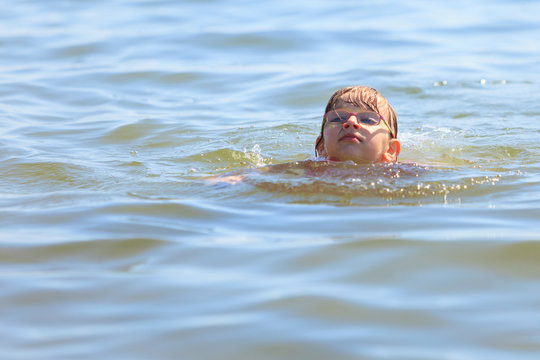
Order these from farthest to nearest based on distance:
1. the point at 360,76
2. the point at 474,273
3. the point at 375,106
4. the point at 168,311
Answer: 1. the point at 360,76
2. the point at 375,106
3. the point at 474,273
4. the point at 168,311

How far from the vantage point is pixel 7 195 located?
5.39 metres

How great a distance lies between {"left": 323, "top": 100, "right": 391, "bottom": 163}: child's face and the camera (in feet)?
18.8

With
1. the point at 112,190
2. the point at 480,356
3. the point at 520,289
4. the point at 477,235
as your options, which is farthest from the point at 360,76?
the point at 480,356

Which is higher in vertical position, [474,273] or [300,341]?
[474,273]

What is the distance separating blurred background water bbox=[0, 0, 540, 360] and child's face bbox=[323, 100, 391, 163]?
0.22 m

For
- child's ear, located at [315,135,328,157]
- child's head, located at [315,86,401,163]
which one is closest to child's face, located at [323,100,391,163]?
child's head, located at [315,86,401,163]

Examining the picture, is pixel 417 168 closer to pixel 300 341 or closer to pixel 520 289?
pixel 520 289

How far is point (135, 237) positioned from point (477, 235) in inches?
66.7

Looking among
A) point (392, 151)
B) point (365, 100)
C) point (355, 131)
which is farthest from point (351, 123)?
point (392, 151)

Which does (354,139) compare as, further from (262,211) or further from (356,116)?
(262,211)

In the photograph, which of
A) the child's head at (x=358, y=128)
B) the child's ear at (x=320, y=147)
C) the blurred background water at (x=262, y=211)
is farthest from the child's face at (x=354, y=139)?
the child's ear at (x=320, y=147)

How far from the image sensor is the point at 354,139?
18.9 ft

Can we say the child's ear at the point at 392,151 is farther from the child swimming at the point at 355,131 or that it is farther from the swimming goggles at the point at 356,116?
the swimming goggles at the point at 356,116

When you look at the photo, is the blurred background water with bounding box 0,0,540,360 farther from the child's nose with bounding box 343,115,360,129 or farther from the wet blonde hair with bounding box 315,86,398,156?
the wet blonde hair with bounding box 315,86,398,156
